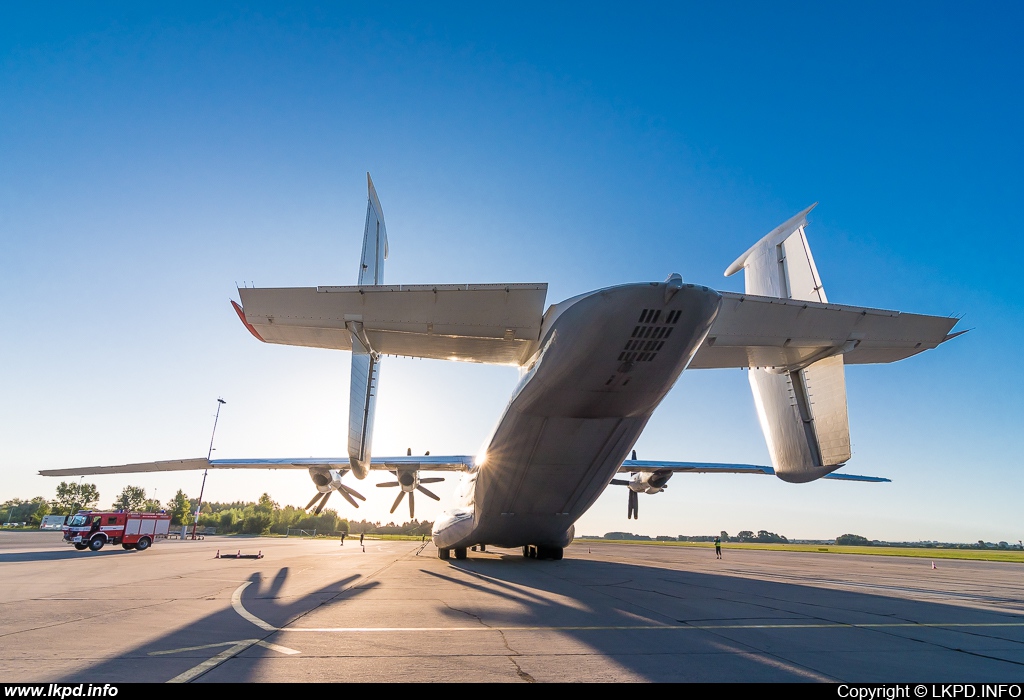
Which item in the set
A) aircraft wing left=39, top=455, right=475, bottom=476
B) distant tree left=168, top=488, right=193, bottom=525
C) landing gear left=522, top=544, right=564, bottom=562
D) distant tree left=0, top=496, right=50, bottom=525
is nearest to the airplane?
landing gear left=522, top=544, right=564, bottom=562

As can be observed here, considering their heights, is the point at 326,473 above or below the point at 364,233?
below

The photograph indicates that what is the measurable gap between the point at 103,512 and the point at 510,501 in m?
21.9

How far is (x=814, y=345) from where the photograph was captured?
37.9 ft

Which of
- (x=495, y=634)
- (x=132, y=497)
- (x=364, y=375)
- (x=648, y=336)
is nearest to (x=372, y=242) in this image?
(x=364, y=375)

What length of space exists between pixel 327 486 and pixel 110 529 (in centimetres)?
1329

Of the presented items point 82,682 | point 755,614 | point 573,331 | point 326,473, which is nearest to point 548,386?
point 573,331

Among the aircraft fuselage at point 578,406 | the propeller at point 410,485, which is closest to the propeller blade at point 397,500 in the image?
the propeller at point 410,485

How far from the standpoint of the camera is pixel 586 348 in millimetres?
9602

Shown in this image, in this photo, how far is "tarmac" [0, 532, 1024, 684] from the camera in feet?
12.1

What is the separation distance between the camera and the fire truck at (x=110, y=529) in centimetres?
2323

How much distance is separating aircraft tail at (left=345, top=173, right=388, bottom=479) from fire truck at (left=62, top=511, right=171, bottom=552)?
1975cm

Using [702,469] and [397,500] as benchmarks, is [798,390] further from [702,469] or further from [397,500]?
[397,500]

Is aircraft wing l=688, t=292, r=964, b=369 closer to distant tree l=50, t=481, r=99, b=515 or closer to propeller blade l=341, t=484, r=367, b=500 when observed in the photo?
propeller blade l=341, t=484, r=367, b=500

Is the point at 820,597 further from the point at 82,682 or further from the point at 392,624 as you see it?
the point at 82,682
